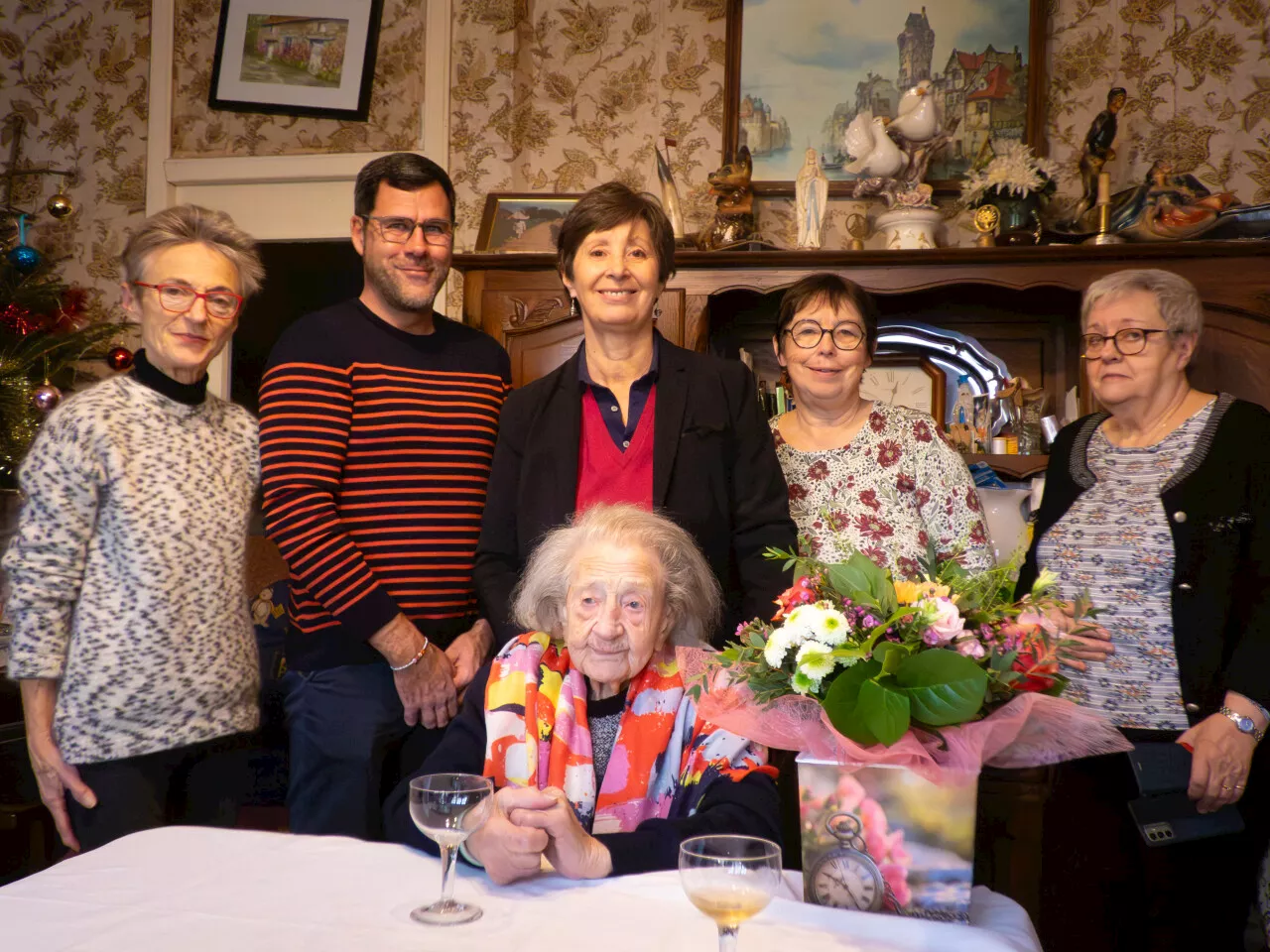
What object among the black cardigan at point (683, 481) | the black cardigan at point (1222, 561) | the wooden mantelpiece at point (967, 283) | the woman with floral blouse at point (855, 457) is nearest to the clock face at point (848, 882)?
the black cardigan at point (683, 481)

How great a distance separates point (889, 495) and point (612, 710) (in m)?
0.85

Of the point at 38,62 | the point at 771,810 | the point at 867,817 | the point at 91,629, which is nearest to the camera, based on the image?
the point at 867,817

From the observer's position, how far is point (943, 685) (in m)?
1.16

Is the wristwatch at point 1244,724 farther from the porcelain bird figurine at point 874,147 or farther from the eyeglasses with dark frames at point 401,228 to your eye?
the porcelain bird figurine at point 874,147

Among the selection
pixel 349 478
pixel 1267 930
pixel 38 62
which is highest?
pixel 38 62

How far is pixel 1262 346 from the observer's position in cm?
293

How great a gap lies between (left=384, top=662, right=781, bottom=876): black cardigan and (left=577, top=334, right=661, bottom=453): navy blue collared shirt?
0.60 m

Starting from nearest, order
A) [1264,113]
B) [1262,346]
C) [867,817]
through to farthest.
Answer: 1. [867,817]
2. [1262,346]
3. [1264,113]

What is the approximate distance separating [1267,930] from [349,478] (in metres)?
1.93

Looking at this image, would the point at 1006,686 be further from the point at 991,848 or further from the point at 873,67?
the point at 873,67

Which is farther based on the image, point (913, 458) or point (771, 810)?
point (913, 458)

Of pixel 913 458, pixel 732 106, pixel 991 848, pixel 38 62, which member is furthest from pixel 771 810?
pixel 38 62

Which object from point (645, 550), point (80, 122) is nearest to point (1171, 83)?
point (645, 550)

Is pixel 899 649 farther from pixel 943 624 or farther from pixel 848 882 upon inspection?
pixel 848 882
